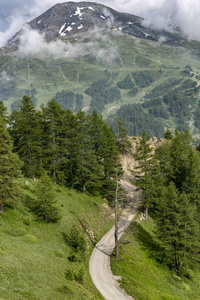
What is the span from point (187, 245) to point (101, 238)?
45.9ft

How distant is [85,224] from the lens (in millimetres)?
36469

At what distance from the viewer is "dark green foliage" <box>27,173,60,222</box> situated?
A: 94.7 feet

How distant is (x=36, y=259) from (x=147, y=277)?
1557 cm

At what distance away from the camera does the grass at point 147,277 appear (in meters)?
24.3

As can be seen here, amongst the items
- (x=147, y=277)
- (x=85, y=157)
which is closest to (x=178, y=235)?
(x=147, y=277)

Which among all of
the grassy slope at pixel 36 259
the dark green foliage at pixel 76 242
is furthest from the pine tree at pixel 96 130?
the dark green foliage at pixel 76 242

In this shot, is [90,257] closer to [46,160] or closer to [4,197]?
[4,197]

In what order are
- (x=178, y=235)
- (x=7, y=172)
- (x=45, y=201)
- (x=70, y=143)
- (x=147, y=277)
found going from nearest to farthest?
(x=7, y=172), (x=147, y=277), (x=45, y=201), (x=178, y=235), (x=70, y=143)

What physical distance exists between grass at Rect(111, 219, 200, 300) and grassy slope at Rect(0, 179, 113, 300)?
4625 millimetres

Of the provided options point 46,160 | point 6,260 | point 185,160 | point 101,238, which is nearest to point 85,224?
point 101,238

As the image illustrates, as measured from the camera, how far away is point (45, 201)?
2928 cm

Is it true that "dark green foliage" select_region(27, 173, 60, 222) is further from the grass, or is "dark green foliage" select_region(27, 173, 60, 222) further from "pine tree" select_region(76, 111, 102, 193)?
"pine tree" select_region(76, 111, 102, 193)

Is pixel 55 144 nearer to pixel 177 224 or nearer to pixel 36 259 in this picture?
pixel 36 259

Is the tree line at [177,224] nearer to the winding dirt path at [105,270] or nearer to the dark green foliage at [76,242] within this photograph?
the winding dirt path at [105,270]
